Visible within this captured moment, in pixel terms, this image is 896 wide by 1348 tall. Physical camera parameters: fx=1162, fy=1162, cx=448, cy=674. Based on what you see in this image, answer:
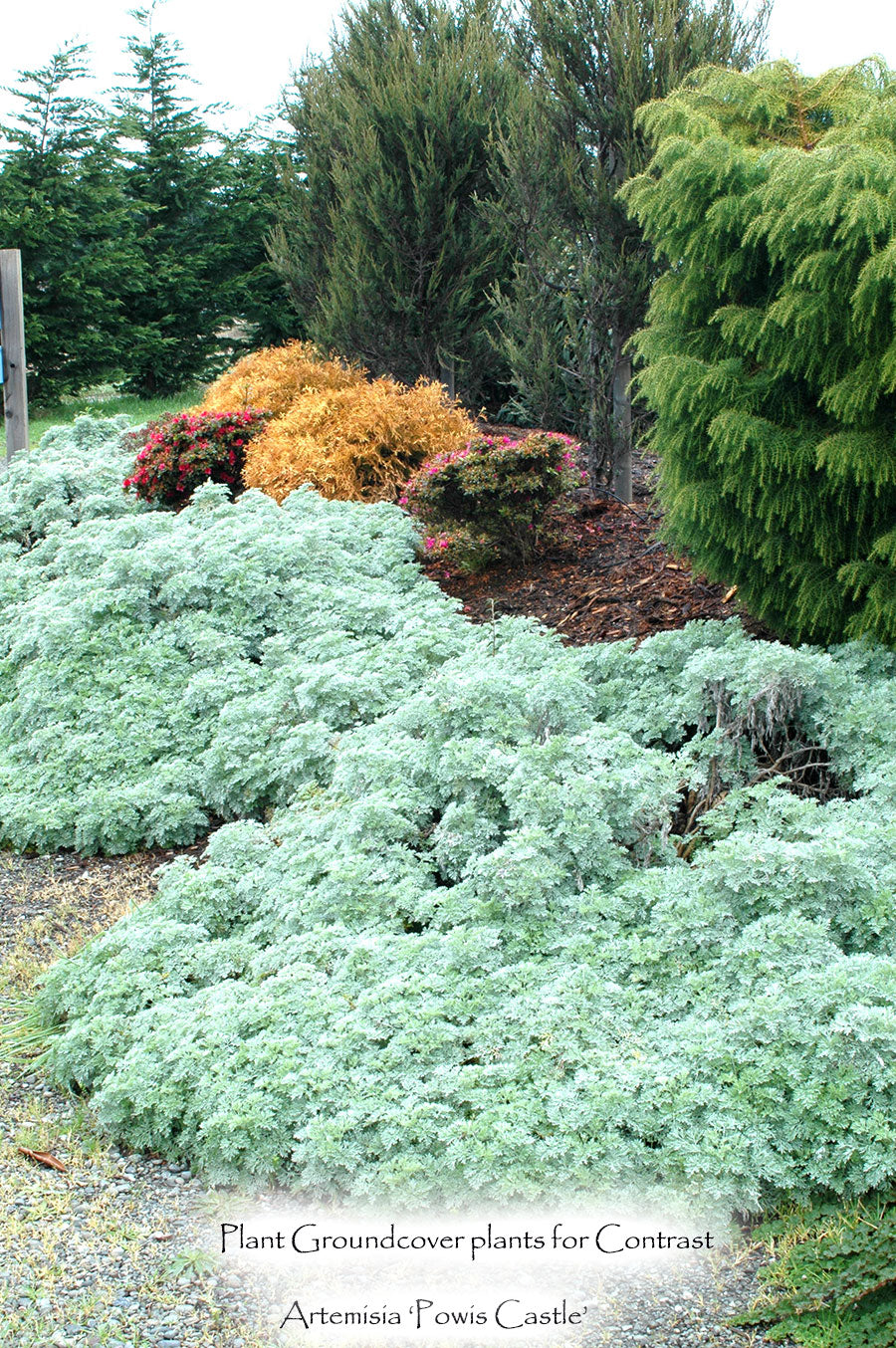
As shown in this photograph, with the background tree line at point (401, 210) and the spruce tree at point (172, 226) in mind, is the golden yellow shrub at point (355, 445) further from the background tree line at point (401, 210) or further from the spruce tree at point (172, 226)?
the spruce tree at point (172, 226)

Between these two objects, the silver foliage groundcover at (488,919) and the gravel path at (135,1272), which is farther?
the silver foliage groundcover at (488,919)

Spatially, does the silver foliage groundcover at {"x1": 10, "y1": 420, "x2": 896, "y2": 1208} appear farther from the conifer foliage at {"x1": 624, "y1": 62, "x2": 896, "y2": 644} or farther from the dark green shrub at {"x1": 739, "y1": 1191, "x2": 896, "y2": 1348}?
the conifer foliage at {"x1": 624, "y1": 62, "x2": 896, "y2": 644}

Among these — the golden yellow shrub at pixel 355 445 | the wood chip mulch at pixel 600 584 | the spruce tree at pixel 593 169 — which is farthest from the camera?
the golden yellow shrub at pixel 355 445

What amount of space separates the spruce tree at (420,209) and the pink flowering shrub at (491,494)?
431 centimetres

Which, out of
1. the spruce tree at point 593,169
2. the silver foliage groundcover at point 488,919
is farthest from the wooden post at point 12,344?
the silver foliage groundcover at point 488,919

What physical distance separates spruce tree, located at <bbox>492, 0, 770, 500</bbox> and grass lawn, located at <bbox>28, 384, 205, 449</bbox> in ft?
30.8

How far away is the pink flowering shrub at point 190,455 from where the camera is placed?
9.61 metres

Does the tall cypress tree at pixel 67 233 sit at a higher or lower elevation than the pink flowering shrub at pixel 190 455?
higher

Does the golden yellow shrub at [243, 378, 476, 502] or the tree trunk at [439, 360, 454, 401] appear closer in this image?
the golden yellow shrub at [243, 378, 476, 502]

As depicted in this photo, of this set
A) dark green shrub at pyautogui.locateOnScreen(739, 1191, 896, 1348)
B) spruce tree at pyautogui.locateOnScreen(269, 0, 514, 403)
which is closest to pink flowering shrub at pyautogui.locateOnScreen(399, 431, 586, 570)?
spruce tree at pyautogui.locateOnScreen(269, 0, 514, 403)

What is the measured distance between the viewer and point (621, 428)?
8.70m

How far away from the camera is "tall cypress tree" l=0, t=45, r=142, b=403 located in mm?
17750

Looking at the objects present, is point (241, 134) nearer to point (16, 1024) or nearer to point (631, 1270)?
point (16, 1024)

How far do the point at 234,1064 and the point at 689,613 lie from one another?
381 centimetres
